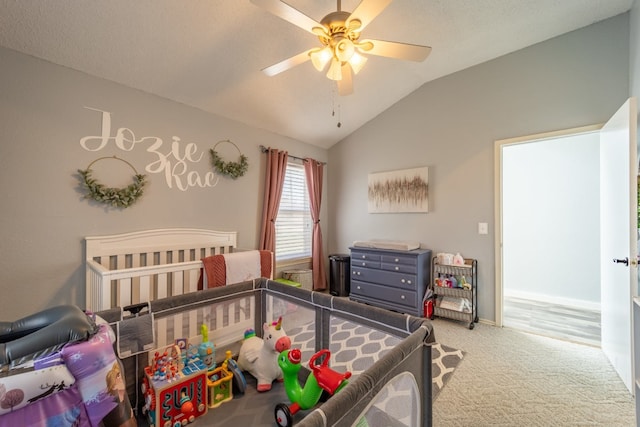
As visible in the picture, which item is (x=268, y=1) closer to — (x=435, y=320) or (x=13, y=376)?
(x=13, y=376)

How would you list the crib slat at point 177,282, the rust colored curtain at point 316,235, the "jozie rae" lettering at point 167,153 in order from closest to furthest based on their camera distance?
the crib slat at point 177,282
the "jozie rae" lettering at point 167,153
the rust colored curtain at point 316,235

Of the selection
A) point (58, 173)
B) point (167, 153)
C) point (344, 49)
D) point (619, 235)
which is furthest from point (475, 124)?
point (58, 173)

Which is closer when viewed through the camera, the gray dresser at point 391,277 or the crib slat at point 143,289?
the crib slat at point 143,289

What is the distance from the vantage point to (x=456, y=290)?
2943mm

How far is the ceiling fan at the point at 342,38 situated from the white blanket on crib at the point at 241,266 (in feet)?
5.26

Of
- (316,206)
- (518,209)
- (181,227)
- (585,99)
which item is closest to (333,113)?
(316,206)

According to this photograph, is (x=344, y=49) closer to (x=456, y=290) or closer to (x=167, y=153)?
(x=167, y=153)

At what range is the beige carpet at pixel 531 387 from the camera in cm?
159

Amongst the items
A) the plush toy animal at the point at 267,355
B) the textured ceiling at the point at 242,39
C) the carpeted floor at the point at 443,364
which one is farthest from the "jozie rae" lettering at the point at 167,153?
the carpeted floor at the point at 443,364

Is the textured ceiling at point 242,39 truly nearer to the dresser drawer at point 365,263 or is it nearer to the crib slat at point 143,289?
the crib slat at point 143,289

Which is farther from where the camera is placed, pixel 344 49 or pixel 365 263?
pixel 365 263

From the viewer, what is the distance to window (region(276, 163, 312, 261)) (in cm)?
378

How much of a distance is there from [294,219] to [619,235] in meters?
3.28

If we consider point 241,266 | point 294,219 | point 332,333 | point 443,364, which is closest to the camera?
point 332,333
